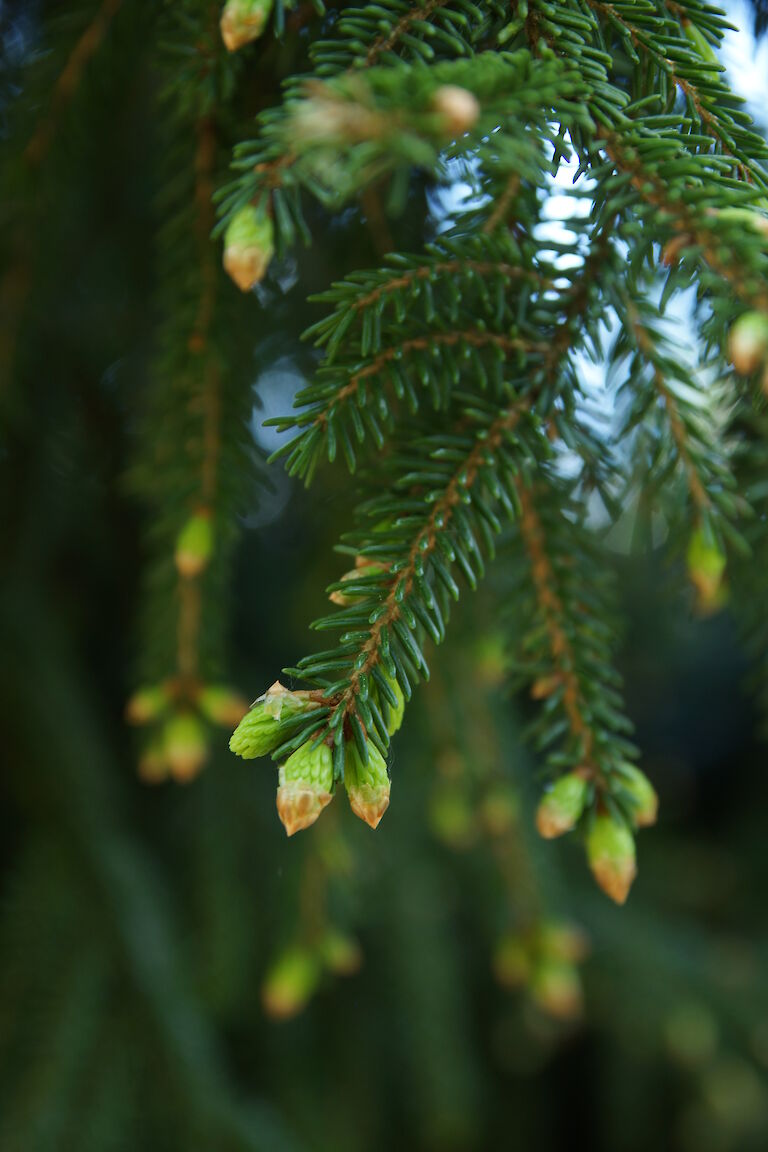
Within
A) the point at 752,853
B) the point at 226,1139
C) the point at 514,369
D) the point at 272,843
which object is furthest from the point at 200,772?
the point at 752,853

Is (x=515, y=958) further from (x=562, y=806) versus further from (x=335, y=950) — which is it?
(x=562, y=806)

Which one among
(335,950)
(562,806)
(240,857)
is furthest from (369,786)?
(240,857)

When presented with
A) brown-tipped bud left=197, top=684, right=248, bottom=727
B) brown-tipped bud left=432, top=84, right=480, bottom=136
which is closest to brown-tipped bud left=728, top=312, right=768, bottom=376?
brown-tipped bud left=432, top=84, right=480, bottom=136

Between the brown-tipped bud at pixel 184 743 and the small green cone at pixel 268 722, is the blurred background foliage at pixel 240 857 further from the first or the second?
the small green cone at pixel 268 722

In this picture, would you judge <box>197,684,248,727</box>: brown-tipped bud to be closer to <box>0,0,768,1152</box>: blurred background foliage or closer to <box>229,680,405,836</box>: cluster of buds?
<box>0,0,768,1152</box>: blurred background foliage

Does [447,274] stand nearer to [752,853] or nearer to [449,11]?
[449,11]

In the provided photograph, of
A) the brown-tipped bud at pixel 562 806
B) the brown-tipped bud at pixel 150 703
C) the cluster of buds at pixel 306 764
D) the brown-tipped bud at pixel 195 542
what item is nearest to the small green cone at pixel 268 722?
the cluster of buds at pixel 306 764
